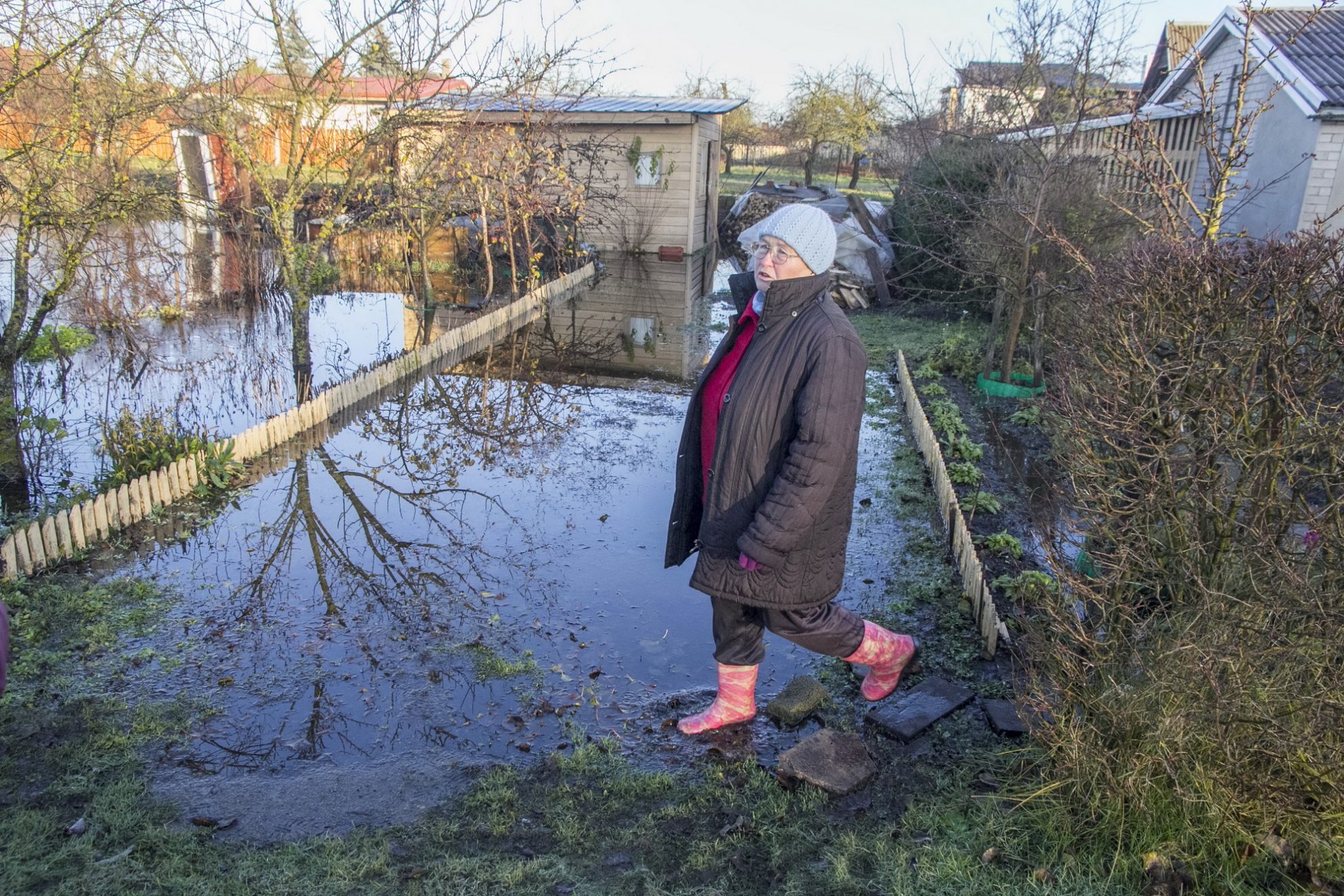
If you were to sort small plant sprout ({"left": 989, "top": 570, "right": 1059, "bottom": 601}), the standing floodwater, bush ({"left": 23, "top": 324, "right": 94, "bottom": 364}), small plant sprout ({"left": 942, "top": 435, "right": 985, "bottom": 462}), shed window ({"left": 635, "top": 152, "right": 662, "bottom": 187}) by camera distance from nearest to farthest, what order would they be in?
1. the standing floodwater
2. small plant sprout ({"left": 989, "top": 570, "right": 1059, "bottom": 601})
3. small plant sprout ({"left": 942, "top": 435, "right": 985, "bottom": 462})
4. bush ({"left": 23, "top": 324, "right": 94, "bottom": 364})
5. shed window ({"left": 635, "top": 152, "right": 662, "bottom": 187})

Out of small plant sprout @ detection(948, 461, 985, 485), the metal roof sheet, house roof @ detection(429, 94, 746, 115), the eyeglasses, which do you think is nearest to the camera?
the eyeglasses

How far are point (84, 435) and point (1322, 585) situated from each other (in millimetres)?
8478

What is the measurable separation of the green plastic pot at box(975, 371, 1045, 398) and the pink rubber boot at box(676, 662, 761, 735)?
21.6 feet

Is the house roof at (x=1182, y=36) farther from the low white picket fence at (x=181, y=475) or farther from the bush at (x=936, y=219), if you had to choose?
the low white picket fence at (x=181, y=475)

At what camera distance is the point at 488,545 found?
5.89 meters

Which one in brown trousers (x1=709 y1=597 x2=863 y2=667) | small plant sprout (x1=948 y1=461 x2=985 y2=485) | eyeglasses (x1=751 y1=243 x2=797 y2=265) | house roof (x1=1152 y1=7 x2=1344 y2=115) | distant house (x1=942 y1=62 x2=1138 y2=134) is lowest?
small plant sprout (x1=948 y1=461 x2=985 y2=485)

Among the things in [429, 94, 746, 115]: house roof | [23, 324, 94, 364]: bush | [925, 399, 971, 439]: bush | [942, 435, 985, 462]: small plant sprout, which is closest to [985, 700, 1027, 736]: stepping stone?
[942, 435, 985, 462]: small plant sprout

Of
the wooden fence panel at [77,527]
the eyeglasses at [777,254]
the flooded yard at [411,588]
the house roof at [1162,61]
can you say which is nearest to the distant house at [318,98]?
the flooded yard at [411,588]

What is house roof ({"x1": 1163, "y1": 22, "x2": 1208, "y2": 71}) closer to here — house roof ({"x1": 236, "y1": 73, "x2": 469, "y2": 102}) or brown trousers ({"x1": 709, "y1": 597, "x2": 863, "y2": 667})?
house roof ({"x1": 236, "y1": 73, "x2": 469, "y2": 102})

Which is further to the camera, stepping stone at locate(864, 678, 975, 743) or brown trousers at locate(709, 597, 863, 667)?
stepping stone at locate(864, 678, 975, 743)

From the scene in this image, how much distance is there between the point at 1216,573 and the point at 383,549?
4.59 m

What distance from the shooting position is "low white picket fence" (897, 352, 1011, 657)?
15.0 ft

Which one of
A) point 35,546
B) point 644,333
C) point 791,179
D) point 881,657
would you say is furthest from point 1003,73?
point 791,179

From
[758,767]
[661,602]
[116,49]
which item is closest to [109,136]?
[116,49]
